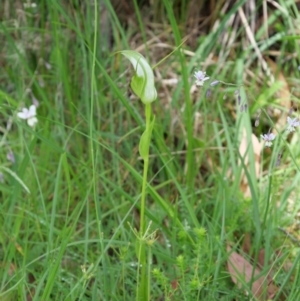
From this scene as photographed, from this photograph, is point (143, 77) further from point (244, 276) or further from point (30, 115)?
point (30, 115)

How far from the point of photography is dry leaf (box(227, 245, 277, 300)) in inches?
58.9

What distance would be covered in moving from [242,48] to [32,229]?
3.95 ft

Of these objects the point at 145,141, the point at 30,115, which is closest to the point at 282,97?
the point at 30,115

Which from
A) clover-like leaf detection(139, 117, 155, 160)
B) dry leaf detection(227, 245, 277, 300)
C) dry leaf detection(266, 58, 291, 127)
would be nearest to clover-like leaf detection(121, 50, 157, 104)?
clover-like leaf detection(139, 117, 155, 160)

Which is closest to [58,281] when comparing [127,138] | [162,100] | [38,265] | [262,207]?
[38,265]

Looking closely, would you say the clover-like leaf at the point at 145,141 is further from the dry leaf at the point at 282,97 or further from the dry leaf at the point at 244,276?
the dry leaf at the point at 282,97

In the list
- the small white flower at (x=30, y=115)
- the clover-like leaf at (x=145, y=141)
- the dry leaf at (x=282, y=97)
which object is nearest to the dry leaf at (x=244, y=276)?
the clover-like leaf at (x=145, y=141)

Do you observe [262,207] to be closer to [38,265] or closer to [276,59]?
[38,265]

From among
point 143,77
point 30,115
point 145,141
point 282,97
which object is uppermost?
point 143,77

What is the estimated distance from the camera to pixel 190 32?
2656 mm

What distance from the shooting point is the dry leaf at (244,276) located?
1495mm

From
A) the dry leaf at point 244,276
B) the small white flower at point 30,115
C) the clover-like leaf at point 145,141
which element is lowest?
the dry leaf at point 244,276

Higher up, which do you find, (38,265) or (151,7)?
(151,7)

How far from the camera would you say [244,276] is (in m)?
1.52
